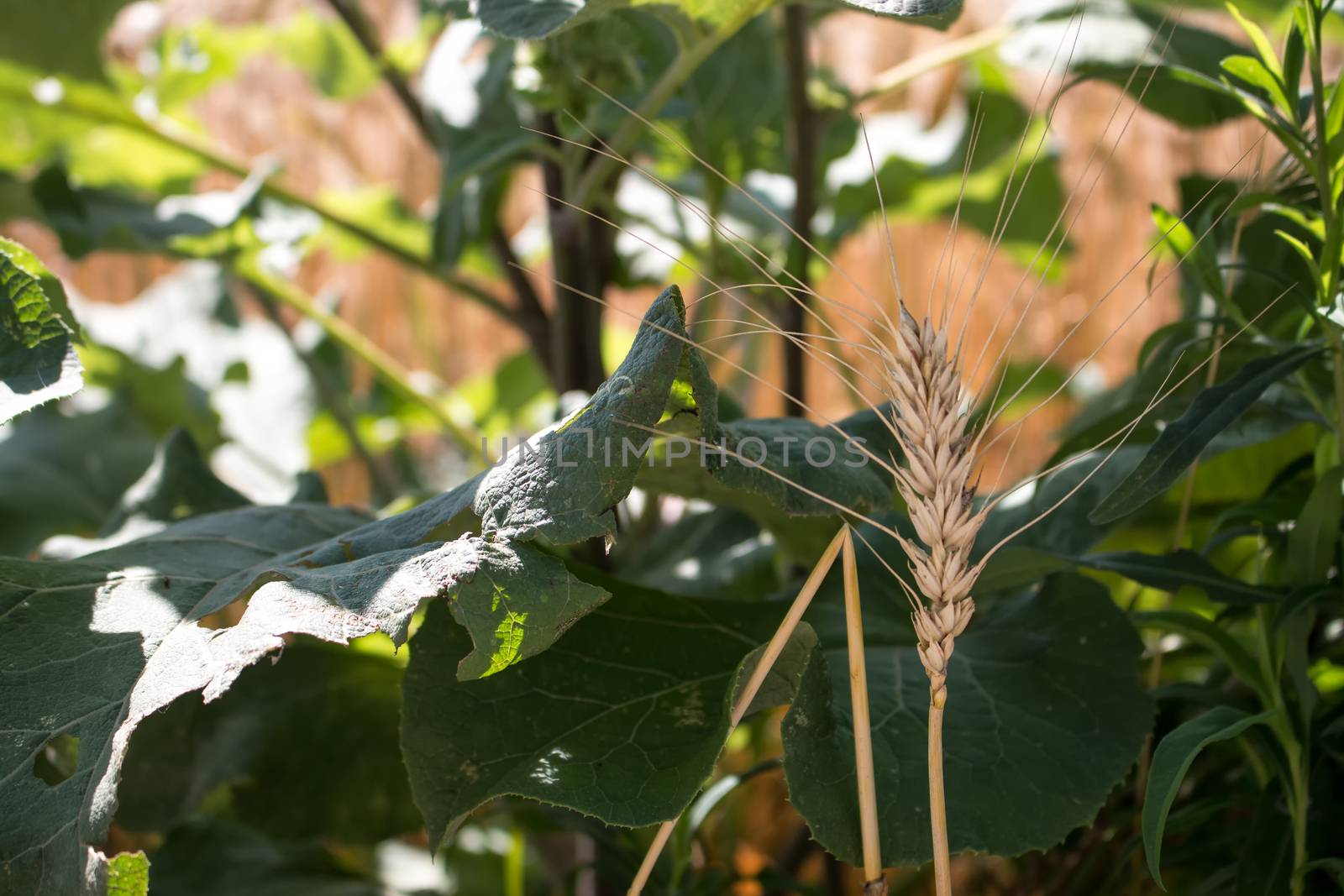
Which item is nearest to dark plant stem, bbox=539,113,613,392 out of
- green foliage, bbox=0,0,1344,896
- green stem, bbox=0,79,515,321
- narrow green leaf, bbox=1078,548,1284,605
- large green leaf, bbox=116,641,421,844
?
green foliage, bbox=0,0,1344,896

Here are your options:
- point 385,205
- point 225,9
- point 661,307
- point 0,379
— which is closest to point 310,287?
point 225,9

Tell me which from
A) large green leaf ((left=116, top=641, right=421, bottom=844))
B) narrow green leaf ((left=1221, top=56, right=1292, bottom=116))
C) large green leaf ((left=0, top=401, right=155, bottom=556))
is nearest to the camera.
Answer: narrow green leaf ((left=1221, top=56, right=1292, bottom=116))

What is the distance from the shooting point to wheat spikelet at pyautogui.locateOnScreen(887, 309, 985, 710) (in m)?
0.38

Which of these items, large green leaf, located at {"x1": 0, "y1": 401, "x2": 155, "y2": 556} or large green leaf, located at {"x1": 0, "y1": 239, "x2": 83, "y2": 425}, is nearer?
large green leaf, located at {"x1": 0, "y1": 239, "x2": 83, "y2": 425}

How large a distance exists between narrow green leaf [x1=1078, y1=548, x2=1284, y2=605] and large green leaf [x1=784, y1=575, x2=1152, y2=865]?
0.02 metres

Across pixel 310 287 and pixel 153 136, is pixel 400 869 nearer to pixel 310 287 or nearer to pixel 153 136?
pixel 153 136

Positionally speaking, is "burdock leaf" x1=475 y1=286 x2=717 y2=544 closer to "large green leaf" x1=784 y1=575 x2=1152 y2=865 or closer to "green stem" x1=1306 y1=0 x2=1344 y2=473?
"large green leaf" x1=784 y1=575 x2=1152 y2=865

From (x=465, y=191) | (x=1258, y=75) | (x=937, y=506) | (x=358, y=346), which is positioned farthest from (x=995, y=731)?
(x=358, y=346)

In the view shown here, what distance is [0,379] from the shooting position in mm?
479

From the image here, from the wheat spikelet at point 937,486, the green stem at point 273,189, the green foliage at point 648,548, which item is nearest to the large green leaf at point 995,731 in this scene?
the green foliage at point 648,548

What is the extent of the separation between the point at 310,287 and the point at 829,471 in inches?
71.6

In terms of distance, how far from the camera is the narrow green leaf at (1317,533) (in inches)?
20.0

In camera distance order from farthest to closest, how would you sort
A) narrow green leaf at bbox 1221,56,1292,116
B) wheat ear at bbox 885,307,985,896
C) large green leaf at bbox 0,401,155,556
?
large green leaf at bbox 0,401,155,556, narrow green leaf at bbox 1221,56,1292,116, wheat ear at bbox 885,307,985,896

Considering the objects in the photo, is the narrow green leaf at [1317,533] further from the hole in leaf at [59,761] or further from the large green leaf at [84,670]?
the hole in leaf at [59,761]
